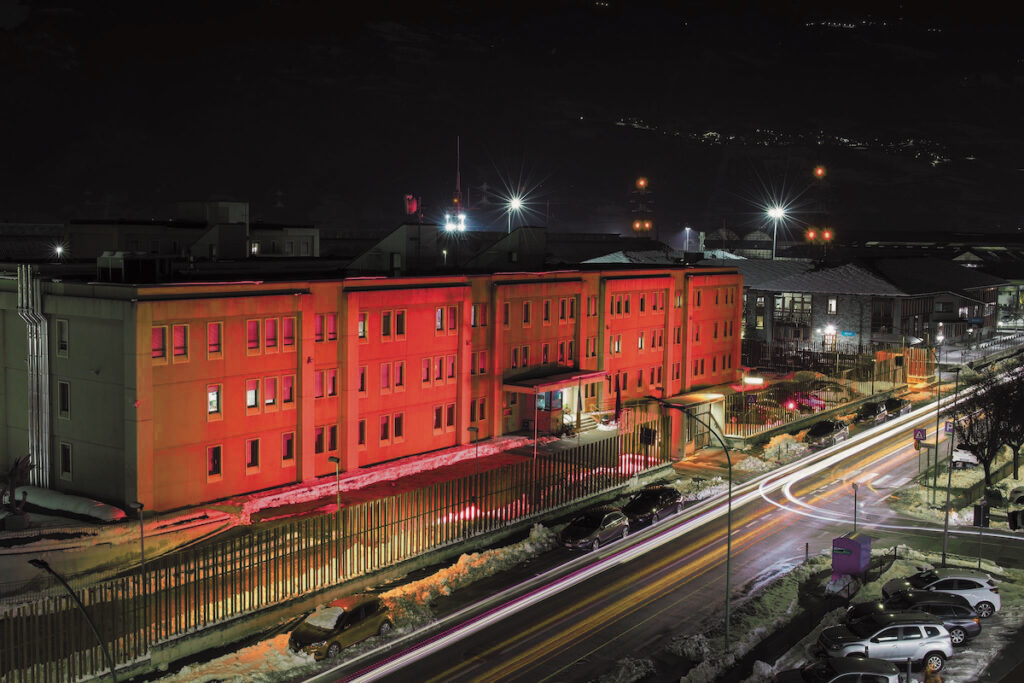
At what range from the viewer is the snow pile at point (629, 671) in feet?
105

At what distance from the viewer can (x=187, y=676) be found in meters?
32.3

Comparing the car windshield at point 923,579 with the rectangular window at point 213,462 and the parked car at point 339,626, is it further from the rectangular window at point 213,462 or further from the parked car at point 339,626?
the rectangular window at point 213,462

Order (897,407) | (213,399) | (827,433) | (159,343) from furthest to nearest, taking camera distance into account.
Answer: (897,407) → (827,433) → (213,399) → (159,343)

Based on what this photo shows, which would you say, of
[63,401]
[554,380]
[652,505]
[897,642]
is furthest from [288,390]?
[897,642]

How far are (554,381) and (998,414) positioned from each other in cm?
2967

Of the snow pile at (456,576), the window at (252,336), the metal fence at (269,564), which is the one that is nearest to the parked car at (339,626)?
the snow pile at (456,576)

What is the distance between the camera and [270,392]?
53.1 metres

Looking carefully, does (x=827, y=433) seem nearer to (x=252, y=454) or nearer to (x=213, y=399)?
(x=252, y=454)

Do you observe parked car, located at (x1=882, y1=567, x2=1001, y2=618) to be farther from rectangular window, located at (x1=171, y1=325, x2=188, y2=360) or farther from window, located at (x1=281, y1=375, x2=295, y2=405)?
rectangular window, located at (x1=171, y1=325, x2=188, y2=360)

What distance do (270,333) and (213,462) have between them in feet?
25.5

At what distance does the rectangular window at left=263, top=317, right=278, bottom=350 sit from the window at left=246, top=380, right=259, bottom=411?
223 cm

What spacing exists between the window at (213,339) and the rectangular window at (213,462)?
4880 millimetres

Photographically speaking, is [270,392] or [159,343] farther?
[270,392]

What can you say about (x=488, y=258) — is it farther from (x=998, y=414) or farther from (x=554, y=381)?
(x=998, y=414)
